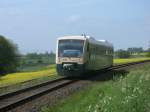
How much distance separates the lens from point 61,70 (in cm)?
2992

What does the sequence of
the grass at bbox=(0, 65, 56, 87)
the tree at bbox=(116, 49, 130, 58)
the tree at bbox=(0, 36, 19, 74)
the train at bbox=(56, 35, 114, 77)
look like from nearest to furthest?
the train at bbox=(56, 35, 114, 77) → the grass at bbox=(0, 65, 56, 87) → the tree at bbox=(0, 36, 19, 74) → the tree at bbox=(116, 49, 130, 58)

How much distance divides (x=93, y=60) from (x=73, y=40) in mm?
3632

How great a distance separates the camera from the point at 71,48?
2983 centimetres

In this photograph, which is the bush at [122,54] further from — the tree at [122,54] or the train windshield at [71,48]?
the train windshield at [71,48]

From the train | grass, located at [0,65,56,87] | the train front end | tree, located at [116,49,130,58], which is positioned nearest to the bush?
tree, located at [116,49,130,58]

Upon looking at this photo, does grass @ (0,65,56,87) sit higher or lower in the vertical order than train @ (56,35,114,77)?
lower

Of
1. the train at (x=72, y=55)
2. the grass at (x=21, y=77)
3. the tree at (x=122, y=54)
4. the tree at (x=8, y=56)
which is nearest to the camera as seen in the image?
the train at (x=72, y=55)

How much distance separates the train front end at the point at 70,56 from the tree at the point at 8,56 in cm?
7531

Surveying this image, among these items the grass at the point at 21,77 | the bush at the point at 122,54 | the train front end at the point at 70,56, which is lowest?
the grass at the point at 21,77

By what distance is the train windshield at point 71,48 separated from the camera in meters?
29.6

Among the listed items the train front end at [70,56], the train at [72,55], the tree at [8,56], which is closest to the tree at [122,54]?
the tree at [8,56]

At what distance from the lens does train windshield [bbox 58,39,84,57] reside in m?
29.6

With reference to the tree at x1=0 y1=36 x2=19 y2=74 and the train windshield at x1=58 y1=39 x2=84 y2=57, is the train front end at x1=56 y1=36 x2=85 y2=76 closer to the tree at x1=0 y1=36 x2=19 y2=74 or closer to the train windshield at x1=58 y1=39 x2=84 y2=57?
the train windshield at x1=58 y1=39 x2=84 y2=57

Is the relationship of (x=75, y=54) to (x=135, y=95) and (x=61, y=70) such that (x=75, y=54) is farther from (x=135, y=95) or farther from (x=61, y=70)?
(x=135, y=95)
